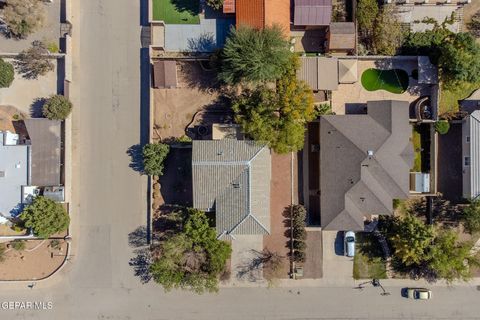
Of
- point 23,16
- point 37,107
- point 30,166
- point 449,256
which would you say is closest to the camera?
point 449,256

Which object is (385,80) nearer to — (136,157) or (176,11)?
(176,11)

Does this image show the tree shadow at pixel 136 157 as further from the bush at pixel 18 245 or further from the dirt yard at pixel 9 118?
the bush at pixel 18 245

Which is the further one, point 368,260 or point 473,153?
point 368,260

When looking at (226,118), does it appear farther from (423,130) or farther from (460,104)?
(460,104)

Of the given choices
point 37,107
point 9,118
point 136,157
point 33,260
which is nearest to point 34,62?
point 37,107

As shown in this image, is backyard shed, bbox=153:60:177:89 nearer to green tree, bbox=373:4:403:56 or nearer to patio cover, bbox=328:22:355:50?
patio cover, bbox=328:22:355:50
